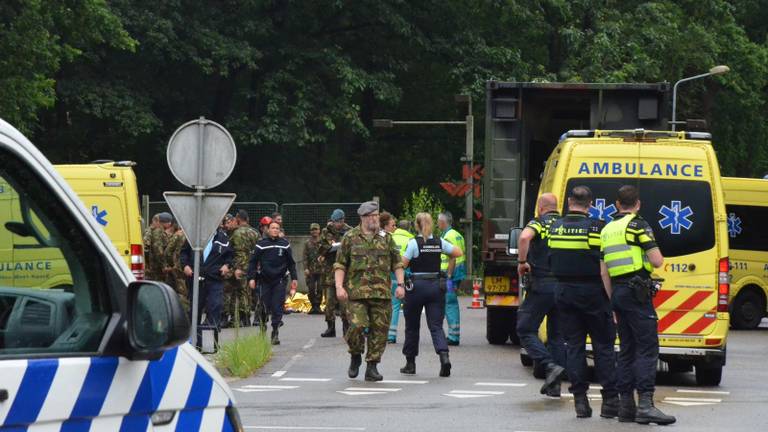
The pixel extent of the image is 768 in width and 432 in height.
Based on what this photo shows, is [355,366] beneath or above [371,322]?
beneath

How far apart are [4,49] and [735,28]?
2305 centimetres

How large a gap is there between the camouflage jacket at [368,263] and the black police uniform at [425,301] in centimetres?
72

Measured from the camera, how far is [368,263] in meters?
14.7

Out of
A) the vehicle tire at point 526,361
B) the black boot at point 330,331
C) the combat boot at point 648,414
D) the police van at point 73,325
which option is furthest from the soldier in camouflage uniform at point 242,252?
the police van at point 73,325

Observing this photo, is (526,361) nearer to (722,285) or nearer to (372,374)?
(372,374)

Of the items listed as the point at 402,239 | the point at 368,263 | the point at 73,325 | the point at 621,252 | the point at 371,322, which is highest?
the point at 73,325

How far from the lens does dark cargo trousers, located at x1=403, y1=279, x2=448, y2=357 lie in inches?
607

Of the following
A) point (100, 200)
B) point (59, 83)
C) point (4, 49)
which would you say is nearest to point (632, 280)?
point (100, 200)

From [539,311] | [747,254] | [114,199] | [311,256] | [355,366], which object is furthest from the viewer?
[311,256]

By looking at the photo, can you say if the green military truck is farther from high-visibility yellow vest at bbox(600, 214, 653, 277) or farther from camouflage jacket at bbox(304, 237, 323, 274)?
camouflage jacket at bbox(304, 237, 323, 274)

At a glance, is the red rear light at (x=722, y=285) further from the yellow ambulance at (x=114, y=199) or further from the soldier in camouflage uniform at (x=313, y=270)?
the soldier in camouflage uniform at (x=313, y=270)

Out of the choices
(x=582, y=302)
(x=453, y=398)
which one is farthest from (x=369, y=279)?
(x=582, y=302)

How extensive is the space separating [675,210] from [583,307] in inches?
127

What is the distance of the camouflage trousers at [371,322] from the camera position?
14.8m
